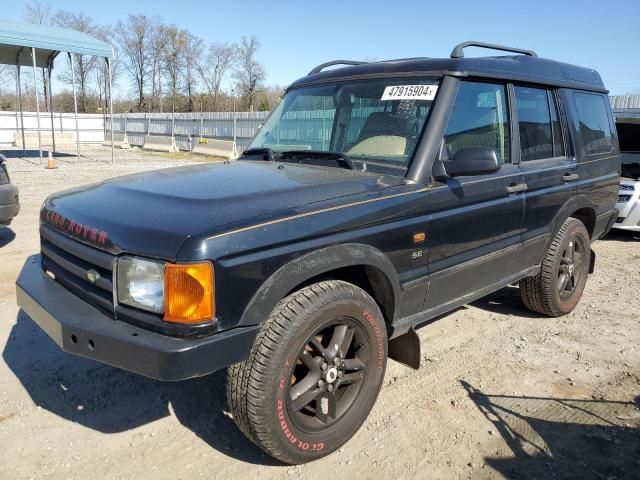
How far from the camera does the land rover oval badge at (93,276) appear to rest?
7.97ft

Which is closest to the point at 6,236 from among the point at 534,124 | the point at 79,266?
the point at 79,266

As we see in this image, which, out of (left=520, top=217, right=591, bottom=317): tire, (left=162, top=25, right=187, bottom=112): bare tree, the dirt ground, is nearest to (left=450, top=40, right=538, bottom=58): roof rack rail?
(left=520, top=217, right=591, bottom=317): tire

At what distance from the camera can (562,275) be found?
4637 millimetres

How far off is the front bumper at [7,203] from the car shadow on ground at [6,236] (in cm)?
59

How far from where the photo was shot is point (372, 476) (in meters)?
2.57

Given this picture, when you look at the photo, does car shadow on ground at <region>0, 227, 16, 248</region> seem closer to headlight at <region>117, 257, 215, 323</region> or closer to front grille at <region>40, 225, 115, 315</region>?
front grille at <region>40, 225, 115, 315</region>

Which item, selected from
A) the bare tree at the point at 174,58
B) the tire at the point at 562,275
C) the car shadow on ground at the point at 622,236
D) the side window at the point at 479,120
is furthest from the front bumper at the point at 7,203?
the bare tree at the point at 174,58

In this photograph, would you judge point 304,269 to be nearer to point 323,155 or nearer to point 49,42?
point 323,155

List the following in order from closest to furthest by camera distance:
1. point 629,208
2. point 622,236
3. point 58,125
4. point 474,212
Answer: point 474,212 < point 629,208 < point 622,236 < point 58,125

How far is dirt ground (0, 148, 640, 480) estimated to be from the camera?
2621mm

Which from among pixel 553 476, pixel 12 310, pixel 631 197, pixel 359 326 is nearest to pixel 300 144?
pixel 359 326

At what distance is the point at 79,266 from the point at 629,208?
790 centimetres

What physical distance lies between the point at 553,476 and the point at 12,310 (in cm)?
427

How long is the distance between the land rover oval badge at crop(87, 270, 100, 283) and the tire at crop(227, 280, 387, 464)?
2.51 feet
